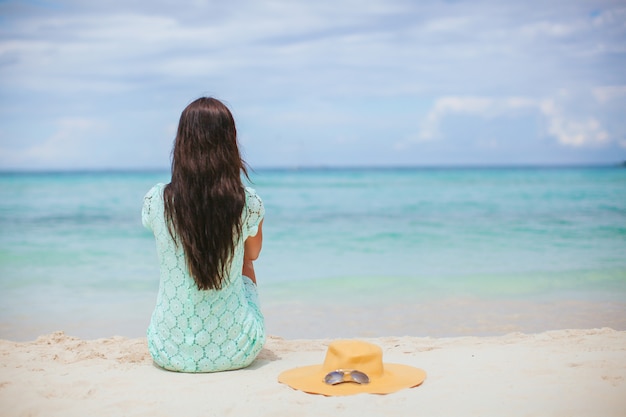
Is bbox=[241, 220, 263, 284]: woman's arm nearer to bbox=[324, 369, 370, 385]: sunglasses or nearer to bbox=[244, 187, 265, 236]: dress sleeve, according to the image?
bbox=[244, 187, 265, 236]: dress sleeve

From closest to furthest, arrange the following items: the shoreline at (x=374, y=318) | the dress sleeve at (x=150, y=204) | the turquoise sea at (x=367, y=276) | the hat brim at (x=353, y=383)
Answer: the hat brim at (x=353, y=383) < the dress sleeve at (x=150, y=204) < the shoreline at (x=374, y=318) < the turquoise sea at (x=367, y=276)

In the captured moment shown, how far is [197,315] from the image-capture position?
135 inches

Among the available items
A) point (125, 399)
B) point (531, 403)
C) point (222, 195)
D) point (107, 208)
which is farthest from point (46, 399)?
point (107, 208)

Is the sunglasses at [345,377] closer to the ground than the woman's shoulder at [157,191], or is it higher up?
closer to the ground

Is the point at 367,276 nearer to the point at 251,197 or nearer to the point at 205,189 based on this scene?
the point at 251,197

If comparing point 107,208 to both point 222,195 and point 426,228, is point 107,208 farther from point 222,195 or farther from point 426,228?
point 222,195

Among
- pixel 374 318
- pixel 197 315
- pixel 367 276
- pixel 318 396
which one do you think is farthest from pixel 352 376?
pixel 367 276

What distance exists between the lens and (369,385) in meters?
3.21

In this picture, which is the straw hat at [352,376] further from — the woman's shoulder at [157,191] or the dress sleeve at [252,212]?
the woman's shoulder at [157,191]

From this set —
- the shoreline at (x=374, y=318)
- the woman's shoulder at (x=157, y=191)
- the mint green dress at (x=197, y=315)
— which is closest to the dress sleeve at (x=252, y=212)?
the mint green dress at (x=197, y=315)

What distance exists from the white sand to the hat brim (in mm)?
49

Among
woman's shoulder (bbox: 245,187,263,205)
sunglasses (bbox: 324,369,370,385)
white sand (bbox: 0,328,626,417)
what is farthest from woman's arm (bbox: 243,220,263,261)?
sunglasses (bbox: 324,369,370,385)

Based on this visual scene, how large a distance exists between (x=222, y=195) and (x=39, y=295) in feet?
13.7

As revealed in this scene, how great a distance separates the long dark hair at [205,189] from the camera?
3.24 m
